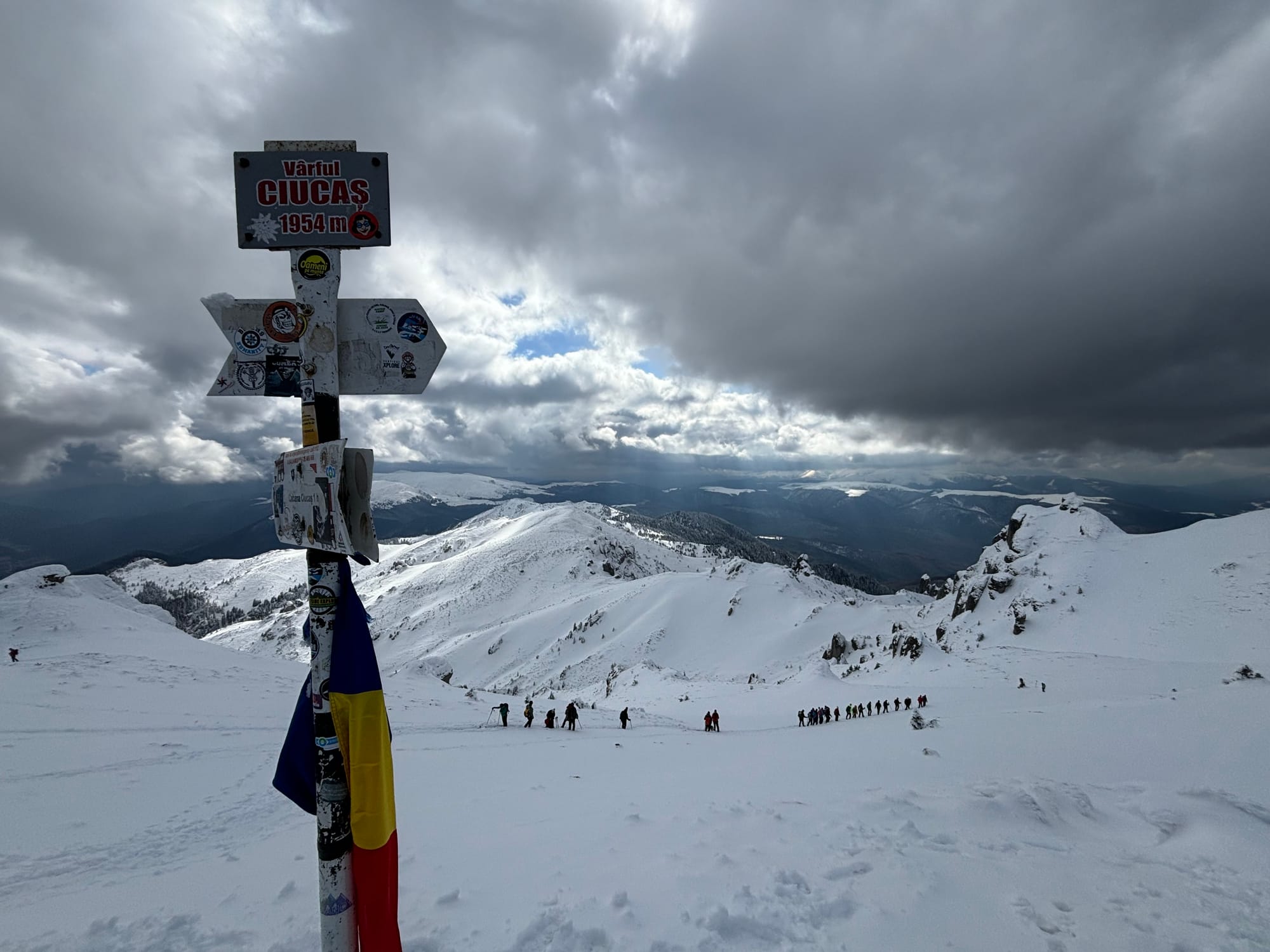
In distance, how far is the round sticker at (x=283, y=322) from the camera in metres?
3.31

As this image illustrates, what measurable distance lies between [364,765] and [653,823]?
211 inches

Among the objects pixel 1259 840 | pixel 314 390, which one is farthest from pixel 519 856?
pixel 1259 840

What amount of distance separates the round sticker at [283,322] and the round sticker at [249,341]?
2.7 inches

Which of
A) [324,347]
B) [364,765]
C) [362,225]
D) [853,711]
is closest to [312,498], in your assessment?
[324,347]

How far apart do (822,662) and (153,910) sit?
4544 cm

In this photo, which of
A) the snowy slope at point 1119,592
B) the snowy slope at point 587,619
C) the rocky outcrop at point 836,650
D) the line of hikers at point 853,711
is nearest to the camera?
the line of hikers at point 853,711

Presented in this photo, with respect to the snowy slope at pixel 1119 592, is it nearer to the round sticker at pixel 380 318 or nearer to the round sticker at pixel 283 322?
the round sticker at pixel 380 318

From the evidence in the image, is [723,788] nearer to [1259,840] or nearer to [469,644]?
[1259,840]

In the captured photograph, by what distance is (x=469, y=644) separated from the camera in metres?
86.8

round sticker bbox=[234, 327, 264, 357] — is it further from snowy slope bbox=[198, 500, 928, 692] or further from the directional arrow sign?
snowy slope bbox=[198, 500, 928, 692]

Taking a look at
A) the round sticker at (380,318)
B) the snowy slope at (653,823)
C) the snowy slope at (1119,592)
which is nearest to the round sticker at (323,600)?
the round sticker at (380,318)

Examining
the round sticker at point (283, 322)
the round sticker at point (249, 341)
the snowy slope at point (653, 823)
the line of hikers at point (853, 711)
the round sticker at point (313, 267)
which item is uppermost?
the round sticker at point (313, 267)

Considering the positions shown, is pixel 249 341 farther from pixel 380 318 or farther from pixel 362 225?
pixel 362 225

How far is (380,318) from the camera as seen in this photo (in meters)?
3.41
